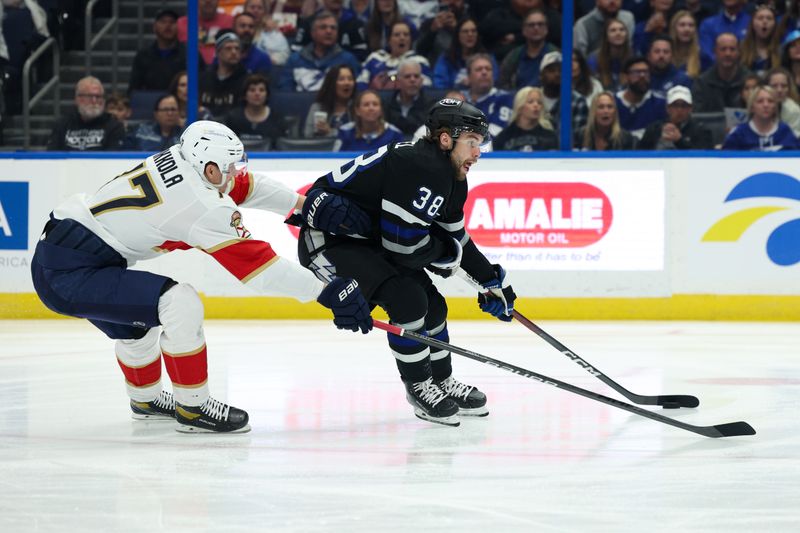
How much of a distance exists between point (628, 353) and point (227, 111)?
11.2 feet

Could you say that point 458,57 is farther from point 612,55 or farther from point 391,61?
point 612,55

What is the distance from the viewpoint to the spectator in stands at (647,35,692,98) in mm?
7945

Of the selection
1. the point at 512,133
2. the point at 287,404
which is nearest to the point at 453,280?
the point at 512,133

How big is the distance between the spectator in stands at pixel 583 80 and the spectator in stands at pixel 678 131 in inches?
16.9

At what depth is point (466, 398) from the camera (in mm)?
4258

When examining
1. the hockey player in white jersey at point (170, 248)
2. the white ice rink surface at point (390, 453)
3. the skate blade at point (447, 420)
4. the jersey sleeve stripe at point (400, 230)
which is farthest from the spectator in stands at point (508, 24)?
the hockey player in white jersey at point (170, 248)

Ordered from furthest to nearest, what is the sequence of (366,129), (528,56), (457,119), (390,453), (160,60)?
(160,60) < (528,56) < (366,129) < (457,119) < (390,453)

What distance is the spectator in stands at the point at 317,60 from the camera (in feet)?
27.3

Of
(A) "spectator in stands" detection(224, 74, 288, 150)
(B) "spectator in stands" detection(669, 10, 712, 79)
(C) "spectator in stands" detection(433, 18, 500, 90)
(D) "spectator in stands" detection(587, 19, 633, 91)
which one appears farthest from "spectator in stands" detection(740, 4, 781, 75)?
(A) "spectator in stands" detection(224, 74, 288, 150)

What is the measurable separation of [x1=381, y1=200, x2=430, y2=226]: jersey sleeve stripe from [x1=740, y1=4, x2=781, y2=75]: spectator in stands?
188 inches

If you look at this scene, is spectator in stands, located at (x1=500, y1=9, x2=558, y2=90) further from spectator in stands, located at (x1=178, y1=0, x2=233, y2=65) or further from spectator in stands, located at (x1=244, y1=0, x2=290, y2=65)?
spectator in stands, located at (x1=178, y1=0, x2=233, y2=65)

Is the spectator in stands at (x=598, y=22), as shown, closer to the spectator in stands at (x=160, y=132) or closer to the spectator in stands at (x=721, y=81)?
the spectator in stands at (x=721, y=81)

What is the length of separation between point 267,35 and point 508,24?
174cm

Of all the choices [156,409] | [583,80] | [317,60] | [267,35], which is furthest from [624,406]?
[267,35]
